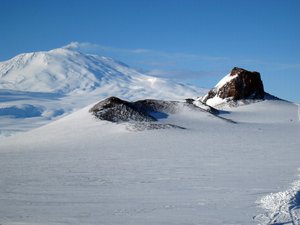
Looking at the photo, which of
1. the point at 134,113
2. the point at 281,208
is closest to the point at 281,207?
the point at 281,208

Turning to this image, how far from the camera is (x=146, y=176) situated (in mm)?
14836

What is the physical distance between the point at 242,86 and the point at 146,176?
129 ft

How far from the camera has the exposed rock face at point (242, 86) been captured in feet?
171

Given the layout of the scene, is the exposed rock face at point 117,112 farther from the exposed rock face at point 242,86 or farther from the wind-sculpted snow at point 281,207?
the wind-sculpted snow at point 281,207

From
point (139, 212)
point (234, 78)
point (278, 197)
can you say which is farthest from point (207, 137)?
point (234, 78)

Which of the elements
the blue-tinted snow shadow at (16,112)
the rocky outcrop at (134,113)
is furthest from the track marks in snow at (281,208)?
the blue-tinted snow shadow at (16,112)

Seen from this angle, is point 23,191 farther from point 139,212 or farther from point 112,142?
point 112,142

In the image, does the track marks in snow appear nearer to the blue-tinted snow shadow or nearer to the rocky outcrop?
the rocky outcrop

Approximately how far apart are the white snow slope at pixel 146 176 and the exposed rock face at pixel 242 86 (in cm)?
2125

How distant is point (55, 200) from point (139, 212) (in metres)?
2.48

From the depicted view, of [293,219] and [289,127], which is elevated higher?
[289,127]

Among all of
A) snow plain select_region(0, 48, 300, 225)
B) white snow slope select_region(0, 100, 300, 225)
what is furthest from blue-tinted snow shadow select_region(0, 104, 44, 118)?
white snow slope select_region(0, 100, 300, 225)

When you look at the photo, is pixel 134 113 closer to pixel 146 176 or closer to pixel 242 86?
pixel 146 176

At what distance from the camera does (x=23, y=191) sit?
12328 millimetres
